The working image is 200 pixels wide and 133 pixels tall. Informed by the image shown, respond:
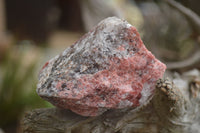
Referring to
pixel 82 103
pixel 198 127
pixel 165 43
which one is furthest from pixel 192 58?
pixel 82 103

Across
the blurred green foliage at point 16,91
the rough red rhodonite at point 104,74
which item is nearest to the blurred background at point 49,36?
the blurred green foliage at point 16,91

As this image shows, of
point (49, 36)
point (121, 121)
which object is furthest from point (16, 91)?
point (49, 36)

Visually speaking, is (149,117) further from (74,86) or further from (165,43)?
(165,43)

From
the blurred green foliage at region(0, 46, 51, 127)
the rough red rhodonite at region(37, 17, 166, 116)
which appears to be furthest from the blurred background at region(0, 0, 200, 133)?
the rough red rhodonite at region(37, 17, 166, 116)

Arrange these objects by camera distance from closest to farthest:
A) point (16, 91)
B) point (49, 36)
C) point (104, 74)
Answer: point (104, 74) → point (16, 91) → point (49, 36)

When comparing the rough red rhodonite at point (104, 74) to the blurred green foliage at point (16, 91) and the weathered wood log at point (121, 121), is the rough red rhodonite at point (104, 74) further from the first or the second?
the blurred green foliage at point (16, 91)

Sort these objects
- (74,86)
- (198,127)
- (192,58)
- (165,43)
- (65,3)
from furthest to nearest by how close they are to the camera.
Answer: (65,3), (165,43), (192,58), (198,127), (74,86)

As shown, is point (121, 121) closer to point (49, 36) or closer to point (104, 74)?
point (104, 74)
